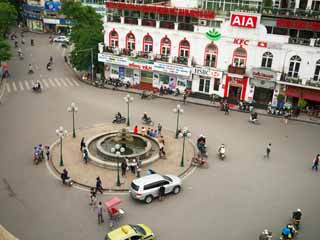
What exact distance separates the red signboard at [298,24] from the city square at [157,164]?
7.07 m

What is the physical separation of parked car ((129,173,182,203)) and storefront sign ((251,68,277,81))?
22.1m

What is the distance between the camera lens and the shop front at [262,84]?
44.0m

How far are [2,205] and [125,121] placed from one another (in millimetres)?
17011

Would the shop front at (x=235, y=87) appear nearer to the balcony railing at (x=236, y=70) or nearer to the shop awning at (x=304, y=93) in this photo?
the balcony railing at (x=236, y=70)

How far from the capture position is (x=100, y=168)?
29828 mm

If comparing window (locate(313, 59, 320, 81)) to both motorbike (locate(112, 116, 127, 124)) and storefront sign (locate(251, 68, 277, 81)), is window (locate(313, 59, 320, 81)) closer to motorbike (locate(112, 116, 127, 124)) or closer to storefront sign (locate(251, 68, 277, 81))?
storefront sign (locate(251, 68, 277, 81))

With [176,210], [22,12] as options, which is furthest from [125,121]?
[22,12]

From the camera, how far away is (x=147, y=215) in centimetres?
2444

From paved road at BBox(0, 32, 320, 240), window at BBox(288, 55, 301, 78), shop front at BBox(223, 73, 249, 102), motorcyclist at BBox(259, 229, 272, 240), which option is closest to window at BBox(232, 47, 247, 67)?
shop front at BBox(223, 73, 249, 102)

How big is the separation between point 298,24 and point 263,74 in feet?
21.5

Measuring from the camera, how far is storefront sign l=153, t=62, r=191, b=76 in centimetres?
4774

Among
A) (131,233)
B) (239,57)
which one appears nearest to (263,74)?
(239,57)

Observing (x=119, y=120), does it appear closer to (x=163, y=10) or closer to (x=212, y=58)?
(x=212, y=58)

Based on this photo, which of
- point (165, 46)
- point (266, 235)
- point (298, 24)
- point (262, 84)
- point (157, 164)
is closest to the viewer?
point (266, 235)
